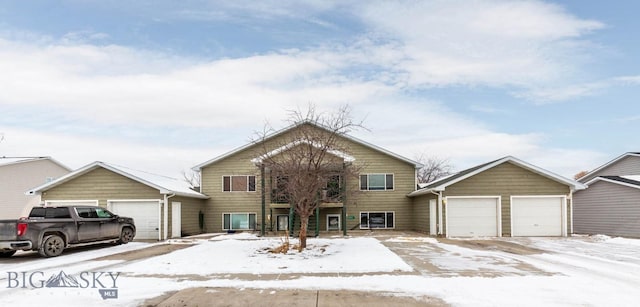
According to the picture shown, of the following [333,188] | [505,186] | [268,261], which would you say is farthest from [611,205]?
[268,261]

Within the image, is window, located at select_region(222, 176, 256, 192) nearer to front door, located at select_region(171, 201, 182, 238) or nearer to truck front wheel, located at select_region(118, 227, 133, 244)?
front door, located at select_region(171, 201, 182, 238)

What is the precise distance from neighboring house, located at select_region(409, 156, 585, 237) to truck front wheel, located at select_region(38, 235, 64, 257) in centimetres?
1552

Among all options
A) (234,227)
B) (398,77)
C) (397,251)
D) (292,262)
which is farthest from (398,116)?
(292,262)

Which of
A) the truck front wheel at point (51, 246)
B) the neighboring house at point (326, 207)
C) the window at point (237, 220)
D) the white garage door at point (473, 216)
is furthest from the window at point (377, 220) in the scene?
the truck front wheel at point (51, 246)

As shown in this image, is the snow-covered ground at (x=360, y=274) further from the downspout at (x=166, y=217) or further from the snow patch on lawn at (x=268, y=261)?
the downspout at (x=166, y=217)

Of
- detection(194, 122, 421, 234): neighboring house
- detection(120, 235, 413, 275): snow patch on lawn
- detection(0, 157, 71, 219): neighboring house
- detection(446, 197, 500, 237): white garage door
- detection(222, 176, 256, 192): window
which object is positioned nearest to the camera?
detection(120, 235, 413, 275): snow patch on lawn

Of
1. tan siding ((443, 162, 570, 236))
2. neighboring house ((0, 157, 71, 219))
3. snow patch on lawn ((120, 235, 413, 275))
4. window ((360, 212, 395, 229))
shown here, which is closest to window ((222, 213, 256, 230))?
window ((360, 212, 395, 229))

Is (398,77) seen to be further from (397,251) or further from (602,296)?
(602,296)

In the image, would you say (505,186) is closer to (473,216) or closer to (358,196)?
(473,216)

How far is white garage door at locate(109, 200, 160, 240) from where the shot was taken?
2331 centimetres

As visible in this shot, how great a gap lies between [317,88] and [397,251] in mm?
9194

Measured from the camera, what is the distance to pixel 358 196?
93.2 ft

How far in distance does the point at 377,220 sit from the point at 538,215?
8.59m

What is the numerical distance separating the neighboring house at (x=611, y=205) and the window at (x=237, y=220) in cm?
1834
